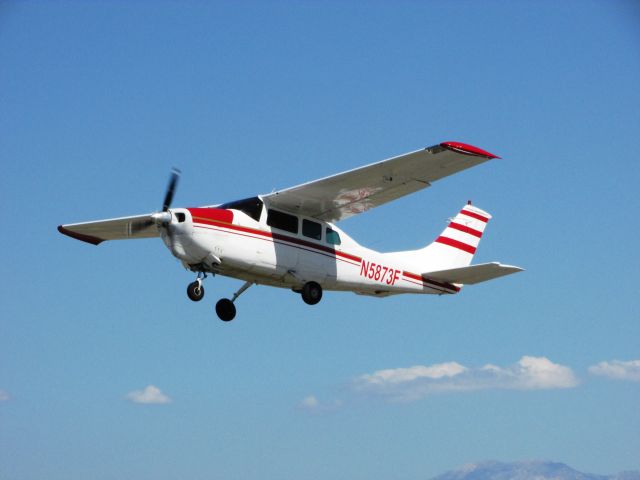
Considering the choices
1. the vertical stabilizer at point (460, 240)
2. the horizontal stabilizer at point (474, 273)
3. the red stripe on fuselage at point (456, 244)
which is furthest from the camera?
the red stripe on fuselage at point (456, 244)

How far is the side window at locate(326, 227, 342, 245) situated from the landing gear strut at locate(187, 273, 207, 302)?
10.3 ft

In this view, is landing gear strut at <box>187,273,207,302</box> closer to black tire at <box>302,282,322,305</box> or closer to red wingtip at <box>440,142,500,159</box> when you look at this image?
black tire at <box>302,282,322,305</box>

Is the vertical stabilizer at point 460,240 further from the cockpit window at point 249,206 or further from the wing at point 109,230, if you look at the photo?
the wing at point 109,230

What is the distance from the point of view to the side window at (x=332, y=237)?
19.9 m

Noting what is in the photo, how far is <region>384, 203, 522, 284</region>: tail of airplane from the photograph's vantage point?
20906 millimetres

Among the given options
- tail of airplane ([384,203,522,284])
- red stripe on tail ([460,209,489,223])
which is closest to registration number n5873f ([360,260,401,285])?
tail of airplane ([384,203,522,284])

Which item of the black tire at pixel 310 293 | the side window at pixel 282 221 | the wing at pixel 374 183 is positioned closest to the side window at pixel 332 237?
the wing at pixel 374 183

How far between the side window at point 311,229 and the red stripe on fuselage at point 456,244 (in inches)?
188

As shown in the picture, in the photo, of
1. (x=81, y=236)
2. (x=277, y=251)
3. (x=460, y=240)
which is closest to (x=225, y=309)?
(x=277, y=251)

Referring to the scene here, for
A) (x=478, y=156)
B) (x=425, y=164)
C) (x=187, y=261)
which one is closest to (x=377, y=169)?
(x=425, y=164)

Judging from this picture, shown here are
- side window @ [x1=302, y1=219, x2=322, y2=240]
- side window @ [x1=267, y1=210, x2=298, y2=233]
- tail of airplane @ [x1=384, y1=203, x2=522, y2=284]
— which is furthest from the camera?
tail of airplane @ [x1=384, y1=203, x2=522, y2=284]

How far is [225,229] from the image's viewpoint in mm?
18016

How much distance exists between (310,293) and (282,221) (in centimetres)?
163

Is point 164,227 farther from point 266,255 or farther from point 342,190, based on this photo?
point 342,190
